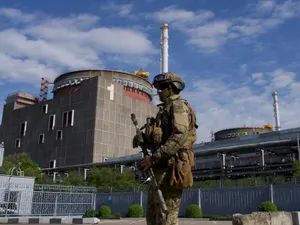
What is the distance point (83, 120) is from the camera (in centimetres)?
5975

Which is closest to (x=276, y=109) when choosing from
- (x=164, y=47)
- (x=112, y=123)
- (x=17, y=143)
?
(x=164, y=47)

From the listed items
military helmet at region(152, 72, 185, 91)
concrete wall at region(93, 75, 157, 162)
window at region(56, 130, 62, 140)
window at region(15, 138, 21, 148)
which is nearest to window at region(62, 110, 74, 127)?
window at region(56, 130, 62, 140)

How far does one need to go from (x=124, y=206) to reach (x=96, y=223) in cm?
1053

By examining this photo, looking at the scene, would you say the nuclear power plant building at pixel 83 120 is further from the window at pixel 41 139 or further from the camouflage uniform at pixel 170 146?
the camouflage uniform at pixel 170 146

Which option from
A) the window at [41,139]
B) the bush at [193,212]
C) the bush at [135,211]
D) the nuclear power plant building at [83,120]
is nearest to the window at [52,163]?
the nuclear power plant building at [83,120]

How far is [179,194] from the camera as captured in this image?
393cm

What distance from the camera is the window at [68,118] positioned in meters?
61.6

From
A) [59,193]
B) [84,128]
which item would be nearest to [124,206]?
[59,193]

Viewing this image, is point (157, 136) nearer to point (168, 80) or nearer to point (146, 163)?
point (146, 163)

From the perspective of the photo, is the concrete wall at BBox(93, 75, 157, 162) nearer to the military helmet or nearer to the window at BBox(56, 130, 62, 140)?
the window at BBox(56, 130, 62, 140)

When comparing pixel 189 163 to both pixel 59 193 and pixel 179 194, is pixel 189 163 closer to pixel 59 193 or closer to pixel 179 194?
pixel 179 194

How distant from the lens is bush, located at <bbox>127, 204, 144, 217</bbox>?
24.5 m

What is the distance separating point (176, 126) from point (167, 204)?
0.86 meters

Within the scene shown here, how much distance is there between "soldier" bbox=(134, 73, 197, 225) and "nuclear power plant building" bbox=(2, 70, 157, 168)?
5260cm
